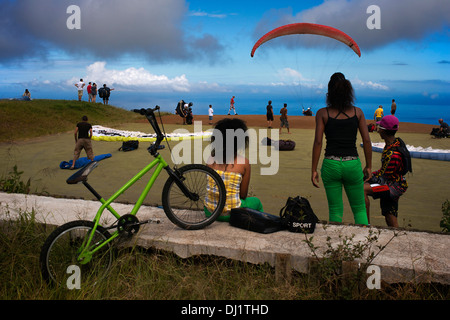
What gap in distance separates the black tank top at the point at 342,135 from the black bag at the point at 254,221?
1.03 m

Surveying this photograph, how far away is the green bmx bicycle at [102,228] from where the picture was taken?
3580 mm

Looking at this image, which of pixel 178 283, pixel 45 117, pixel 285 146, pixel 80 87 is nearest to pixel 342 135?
pixel 178 283

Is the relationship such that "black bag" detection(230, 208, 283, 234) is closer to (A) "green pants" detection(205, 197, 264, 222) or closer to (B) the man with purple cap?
(A) "green pants" detection(205, 197, 264, 222)

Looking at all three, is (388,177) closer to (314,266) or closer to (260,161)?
(314,266)

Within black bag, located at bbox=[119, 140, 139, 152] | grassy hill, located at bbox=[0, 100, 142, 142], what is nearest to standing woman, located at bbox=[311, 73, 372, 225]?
black bag, located at bbox=[119, 140, 139, 152]

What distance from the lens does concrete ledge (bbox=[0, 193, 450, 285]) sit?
11.5 ft

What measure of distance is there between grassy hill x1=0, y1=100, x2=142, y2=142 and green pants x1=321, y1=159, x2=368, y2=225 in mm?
16922

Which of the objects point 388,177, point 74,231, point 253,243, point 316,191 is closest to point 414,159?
point 316,191

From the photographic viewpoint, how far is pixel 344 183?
4.59m

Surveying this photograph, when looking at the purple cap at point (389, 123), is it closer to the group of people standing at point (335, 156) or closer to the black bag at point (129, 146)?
the group of people standing at point (335, 156)

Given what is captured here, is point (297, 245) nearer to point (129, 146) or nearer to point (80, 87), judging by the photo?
point (129, 146)

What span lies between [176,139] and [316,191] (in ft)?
33.8

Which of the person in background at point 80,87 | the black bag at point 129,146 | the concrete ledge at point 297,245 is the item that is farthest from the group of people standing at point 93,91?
the concrete ledge at point 297,245
